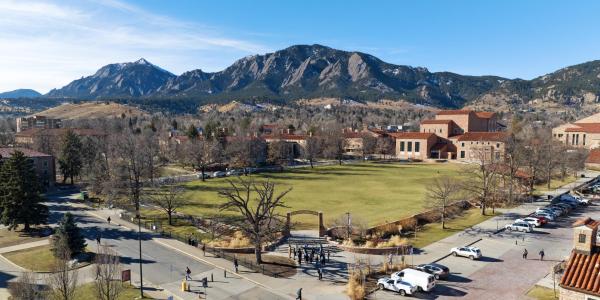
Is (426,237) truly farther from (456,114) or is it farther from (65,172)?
(456,114)

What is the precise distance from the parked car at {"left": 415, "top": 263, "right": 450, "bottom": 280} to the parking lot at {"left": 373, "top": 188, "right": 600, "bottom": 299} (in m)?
0.46

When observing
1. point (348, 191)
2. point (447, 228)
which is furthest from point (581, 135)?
point (447, 228)

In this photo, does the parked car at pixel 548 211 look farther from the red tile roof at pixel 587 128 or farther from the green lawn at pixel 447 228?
the red tile roof at pixel 587 128

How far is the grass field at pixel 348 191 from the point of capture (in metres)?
53.7

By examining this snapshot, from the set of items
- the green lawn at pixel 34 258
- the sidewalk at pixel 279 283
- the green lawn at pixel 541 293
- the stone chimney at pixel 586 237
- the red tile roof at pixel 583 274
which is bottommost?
the green lawn at pixel 34 258

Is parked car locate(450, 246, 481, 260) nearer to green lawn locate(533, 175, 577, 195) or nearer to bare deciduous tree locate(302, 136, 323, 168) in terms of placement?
green lawn locate(533, 175, 577, 195)

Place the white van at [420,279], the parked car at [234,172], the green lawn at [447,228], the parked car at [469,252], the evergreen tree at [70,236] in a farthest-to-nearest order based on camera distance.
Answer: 1. the parked car at [234,172]
2. the green lawn at [447,228]
3. the evergreen tree at [70,236]
4. the parked car at [469,252]
5. the white van at [420,279]

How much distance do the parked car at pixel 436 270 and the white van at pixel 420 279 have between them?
1.77 meters

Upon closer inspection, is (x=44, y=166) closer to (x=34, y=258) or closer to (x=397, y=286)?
(x=34, y=258)

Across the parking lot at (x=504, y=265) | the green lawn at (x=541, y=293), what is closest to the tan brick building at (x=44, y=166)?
the parking lot at (x=504, y=265)

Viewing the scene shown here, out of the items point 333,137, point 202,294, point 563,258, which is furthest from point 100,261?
point 333,137

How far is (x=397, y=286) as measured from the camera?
2870cm

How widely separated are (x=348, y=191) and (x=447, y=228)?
25.1m

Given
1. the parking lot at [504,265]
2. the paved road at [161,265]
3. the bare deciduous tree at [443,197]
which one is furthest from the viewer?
the bare deciduous tree at [443,197]
